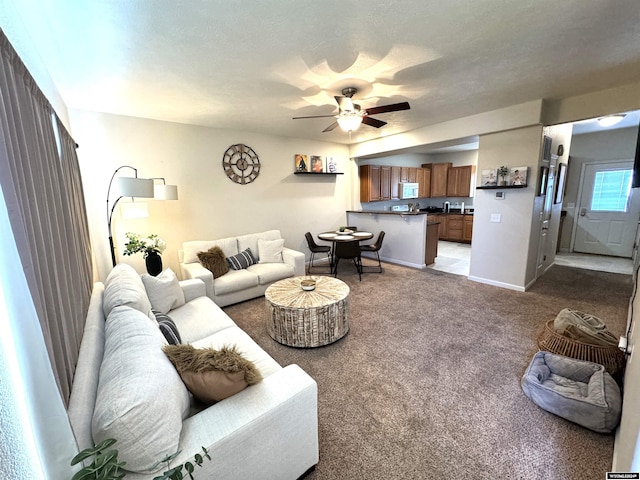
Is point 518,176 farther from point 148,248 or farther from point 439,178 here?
point 148,248

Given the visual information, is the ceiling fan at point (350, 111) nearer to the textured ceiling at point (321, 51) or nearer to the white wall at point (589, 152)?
the textured ceiling at point (321, 51)

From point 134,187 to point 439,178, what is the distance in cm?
741

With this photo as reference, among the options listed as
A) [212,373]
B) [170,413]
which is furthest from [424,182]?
[170,413]

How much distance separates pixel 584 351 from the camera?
2031 mm

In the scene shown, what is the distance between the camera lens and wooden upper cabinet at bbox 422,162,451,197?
7.57 metres

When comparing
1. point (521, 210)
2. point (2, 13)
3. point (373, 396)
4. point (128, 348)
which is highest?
point (2, 13)

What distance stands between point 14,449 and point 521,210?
4.78 m

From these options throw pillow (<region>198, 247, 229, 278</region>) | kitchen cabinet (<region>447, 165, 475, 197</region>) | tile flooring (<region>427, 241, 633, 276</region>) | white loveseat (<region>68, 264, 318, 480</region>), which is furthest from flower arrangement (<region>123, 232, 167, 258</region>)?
kitchen cabinet (<region>447, 165, 475, 197</region>)

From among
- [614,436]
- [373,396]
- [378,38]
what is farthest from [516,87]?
[373,396]

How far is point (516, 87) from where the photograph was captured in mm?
2877

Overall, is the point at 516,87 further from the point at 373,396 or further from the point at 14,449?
the point at 14,449

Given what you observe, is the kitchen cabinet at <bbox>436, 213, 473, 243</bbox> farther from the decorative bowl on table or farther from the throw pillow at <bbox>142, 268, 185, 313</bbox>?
the throw pillow at <bbox>142, 268, 185, 313</bbox>

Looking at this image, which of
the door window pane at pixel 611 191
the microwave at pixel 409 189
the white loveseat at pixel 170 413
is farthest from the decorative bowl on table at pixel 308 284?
the door window pane at pixel 611 191

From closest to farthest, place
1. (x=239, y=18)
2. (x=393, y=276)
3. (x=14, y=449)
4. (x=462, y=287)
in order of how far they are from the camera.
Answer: (x=14, y=449) → (x=239, y=18) → (x=462, y=287) → (x=393, y=276)
